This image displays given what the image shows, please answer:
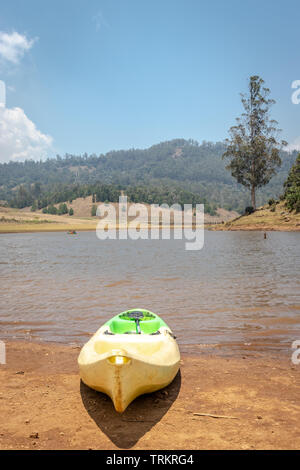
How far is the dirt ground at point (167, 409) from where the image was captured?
4.31 metres

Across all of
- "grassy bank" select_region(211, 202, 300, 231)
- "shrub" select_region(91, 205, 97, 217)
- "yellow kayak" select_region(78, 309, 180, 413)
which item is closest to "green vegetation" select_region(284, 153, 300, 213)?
"grassy bank" select_region(211, 202, 300, 231)

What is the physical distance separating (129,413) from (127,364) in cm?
90

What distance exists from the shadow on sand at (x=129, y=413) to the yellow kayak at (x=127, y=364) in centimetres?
23

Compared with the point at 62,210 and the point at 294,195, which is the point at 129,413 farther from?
the point at 62,210

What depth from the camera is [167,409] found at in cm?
510

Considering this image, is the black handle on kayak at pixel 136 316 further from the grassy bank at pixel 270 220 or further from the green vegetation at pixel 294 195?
the green vegetation at pixel 294 195

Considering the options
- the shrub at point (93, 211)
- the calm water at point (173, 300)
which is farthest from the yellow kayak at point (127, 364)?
the shrub at point (93, 211)

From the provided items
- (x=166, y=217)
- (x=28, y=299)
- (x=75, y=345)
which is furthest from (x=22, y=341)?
(x=166, y=217)

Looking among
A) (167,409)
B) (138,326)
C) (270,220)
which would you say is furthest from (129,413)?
(270,220)

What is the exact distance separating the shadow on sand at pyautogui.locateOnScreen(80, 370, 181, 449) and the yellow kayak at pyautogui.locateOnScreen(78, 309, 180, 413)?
228 mm

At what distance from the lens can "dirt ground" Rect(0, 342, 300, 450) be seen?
431cm

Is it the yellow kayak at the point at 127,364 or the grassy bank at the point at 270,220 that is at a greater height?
the grassy bank at the point at 270,220

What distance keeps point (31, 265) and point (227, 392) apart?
17.7 metres

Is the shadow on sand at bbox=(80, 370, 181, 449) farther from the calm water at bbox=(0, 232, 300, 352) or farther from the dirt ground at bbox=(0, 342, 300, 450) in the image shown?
the calm water at bbox=(0, 232, 300, 352)
